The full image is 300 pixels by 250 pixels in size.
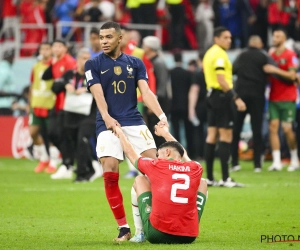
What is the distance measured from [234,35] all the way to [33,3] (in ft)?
19.4

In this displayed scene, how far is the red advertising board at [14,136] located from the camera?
2294cm

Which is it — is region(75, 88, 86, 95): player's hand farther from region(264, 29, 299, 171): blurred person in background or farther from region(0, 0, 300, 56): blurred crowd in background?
region(0, 0, 300, 56): blurred crowd in background

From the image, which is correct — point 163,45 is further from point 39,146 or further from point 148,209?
point 148,209

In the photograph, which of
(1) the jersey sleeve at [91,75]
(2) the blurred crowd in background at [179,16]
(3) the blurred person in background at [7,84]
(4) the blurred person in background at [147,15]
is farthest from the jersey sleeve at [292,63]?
(1) the jersey sleeve at [91,75]

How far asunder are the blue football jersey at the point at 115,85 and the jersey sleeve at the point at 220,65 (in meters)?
5.13

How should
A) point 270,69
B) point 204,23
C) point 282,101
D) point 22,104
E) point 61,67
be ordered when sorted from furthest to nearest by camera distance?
point 204,23 < point 22,104 < point 282,101 < point 270,69 < point 61,67

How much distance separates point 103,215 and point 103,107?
8.60 feet

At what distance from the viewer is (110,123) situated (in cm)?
909

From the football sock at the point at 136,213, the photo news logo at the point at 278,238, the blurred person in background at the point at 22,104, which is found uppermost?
the football sock at the point at 136,213

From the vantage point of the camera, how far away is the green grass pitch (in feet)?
29.5

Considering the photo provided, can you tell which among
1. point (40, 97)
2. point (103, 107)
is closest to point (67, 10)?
point (40, 97)

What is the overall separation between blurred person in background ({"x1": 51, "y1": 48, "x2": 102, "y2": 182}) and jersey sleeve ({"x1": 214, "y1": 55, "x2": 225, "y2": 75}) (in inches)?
92.8

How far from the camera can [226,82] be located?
1441 centimetres

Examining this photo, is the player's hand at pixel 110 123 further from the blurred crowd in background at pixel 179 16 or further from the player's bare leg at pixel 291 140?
the blurred crowd in background at pixel 179 16
